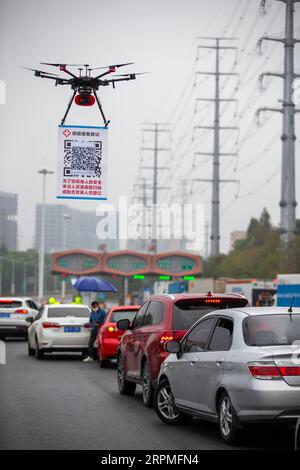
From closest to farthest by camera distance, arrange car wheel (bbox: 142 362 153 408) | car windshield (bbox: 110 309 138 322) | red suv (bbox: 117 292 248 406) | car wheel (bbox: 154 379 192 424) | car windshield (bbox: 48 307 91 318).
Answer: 1. car wheel (bbox: 154 379 192 424)
2. red suv (bbox: 117 292 248 406)
3. car wheel (bbox: 142 362 153 408)
4. car windshield (bbox: 110 309 138 322)
5. car windshield (bbox: 48 307 91 318)

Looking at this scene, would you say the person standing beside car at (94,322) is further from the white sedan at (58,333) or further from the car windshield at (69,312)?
the car windshield at (69,312)

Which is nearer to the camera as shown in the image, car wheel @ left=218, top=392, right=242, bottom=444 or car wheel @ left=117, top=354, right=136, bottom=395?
car wheel @ left=218, top=392, right=242, bottom=444

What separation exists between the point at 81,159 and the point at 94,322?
7536mm

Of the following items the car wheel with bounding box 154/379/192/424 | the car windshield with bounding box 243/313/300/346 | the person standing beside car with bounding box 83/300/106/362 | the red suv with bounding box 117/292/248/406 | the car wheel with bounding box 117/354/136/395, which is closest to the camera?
the car windshield with bounding box 243/313/300/346

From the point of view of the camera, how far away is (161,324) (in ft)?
52.3

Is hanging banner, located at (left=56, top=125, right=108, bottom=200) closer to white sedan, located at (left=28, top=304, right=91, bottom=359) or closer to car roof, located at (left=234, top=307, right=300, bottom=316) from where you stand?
white sedan, located at (left=28, top=304, right=91, bottom=359)

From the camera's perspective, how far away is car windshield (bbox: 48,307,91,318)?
2883cm

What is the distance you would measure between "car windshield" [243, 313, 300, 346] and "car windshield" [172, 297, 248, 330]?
3.82 meters

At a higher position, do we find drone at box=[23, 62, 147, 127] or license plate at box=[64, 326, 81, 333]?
drone at box=[23, 62, 147, 127]

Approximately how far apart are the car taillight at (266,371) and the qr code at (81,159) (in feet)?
33.7

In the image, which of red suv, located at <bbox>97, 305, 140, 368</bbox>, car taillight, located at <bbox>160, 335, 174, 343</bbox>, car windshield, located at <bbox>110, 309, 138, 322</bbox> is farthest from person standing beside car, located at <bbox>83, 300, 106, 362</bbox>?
car taillight, located at <bbox>160, 335, 174, 343</bbox>

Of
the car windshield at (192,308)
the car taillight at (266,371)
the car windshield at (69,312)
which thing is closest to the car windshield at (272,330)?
the car taillight at (266,371)

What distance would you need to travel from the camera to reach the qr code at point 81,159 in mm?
20812
